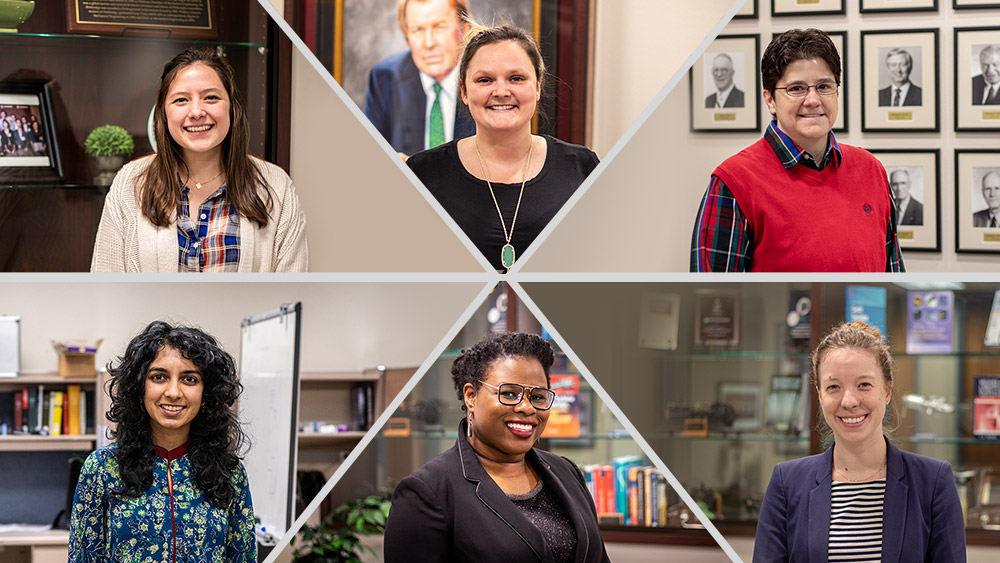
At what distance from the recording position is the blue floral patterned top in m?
1.46

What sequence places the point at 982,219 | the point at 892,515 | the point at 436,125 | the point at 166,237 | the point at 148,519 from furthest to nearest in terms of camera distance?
the point at 436,125 < the point at 982,219 < the point at 166,237 < the point at 892,515 < the point at 148,519

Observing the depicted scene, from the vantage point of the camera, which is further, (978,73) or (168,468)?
(978,73)

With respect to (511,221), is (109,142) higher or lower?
higher

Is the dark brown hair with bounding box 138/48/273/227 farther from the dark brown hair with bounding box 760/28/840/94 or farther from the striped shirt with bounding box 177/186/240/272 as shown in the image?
the dark brown hair with bounding box 760/28/840/94

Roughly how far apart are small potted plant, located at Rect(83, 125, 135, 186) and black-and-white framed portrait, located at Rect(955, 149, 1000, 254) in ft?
4.70

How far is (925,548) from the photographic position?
156 cm

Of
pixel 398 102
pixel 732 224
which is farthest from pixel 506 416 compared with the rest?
pixel 398 102

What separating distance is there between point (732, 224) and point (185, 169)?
2.70ft

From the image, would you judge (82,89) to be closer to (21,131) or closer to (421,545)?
(21,131)

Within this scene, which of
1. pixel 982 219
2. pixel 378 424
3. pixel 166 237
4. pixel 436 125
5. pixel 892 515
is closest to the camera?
pixel 892 515

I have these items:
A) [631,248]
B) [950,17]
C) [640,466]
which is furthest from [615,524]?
[950,17]

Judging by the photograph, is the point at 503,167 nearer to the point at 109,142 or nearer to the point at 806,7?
the point at 806,7

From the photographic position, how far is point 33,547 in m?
1.75

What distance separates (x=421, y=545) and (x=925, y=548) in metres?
0.71
